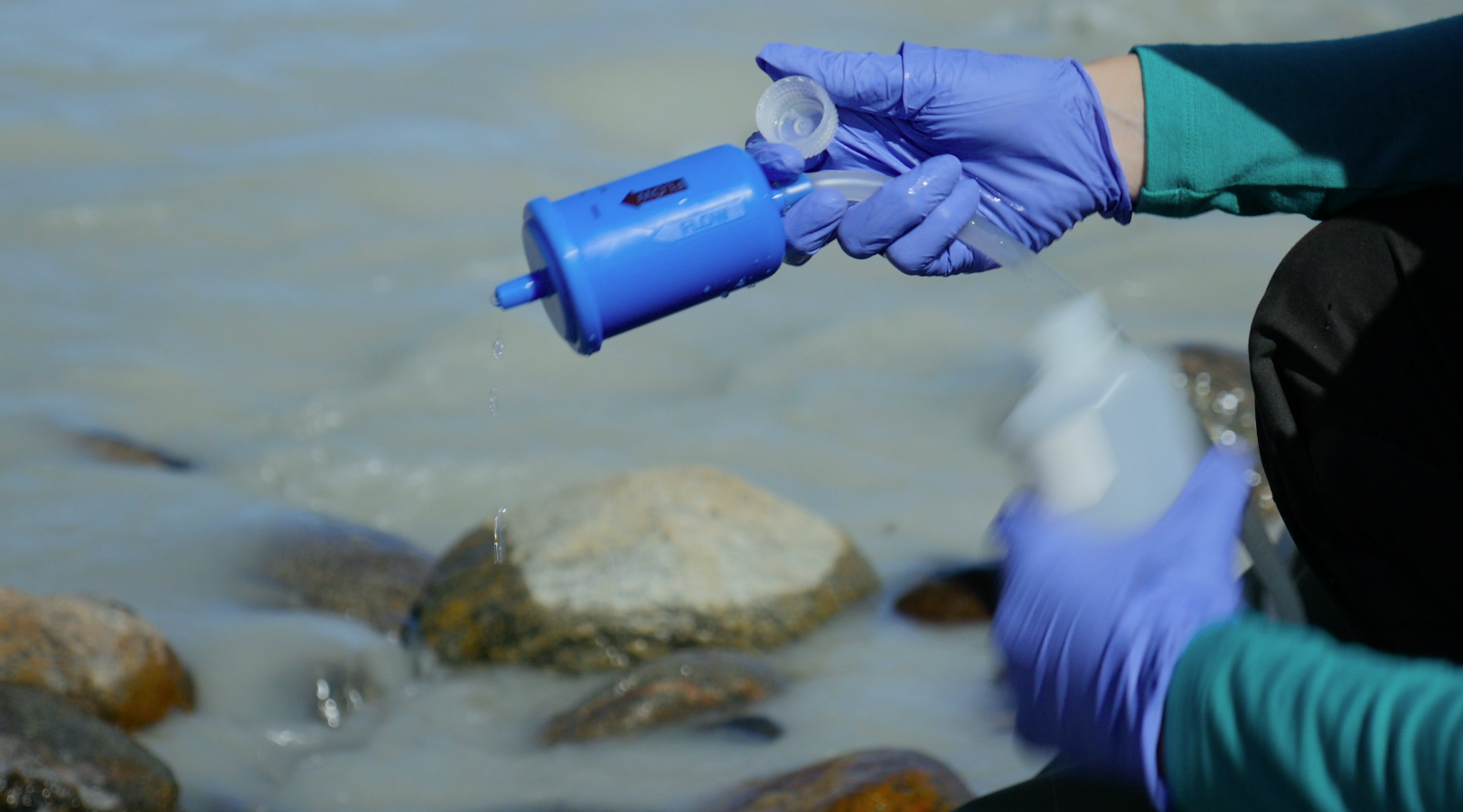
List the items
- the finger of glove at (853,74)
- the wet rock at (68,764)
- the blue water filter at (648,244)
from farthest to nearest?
the wet rock at (68,764) → the finger of glove at (853,74) → the blue water filter at (648,244)

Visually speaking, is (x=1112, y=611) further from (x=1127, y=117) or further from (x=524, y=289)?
(x=1127, y=117)

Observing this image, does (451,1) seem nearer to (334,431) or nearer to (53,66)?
(53,66)

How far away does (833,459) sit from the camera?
5.03 meters

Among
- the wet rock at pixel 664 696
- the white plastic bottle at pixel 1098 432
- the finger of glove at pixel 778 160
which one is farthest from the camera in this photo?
the wet rock at pixel 664 696

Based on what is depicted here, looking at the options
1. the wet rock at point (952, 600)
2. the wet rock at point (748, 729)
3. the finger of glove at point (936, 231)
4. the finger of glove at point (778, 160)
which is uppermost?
the finger of glove at point (778, 160)

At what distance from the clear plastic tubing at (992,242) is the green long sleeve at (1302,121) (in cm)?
30

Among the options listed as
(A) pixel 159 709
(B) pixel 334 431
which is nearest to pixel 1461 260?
(A) pixel 159 709

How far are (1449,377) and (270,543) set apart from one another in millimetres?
3473

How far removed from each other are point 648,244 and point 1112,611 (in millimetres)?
700

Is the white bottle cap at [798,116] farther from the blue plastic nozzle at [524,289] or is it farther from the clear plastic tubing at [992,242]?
the blue plastic nozzle at [524,289]

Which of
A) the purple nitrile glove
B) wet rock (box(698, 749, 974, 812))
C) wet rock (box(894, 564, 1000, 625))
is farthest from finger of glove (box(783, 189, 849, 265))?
wet rock (box(894, 564, 1000, 625))

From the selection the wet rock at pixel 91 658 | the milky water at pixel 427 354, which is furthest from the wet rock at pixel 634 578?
the wet rock at pixel 91 658

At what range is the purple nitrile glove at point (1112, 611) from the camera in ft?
4.11

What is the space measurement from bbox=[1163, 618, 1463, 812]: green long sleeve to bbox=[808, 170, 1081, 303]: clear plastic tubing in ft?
2.39
